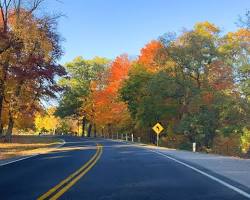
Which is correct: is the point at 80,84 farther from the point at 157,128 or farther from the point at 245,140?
the point at 245,140

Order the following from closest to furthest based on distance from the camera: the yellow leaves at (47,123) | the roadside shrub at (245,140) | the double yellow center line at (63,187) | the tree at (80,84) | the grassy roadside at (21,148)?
the double yellow center line at (63,187) < the grassy roadside at (21,148) < the roadside shrub at (245,140) < the tree at (80,84) < the yellow leaves at (47,123)

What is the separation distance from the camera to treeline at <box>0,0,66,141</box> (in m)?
42.8

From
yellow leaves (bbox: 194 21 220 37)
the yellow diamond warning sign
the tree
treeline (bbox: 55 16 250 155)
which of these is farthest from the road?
the tree

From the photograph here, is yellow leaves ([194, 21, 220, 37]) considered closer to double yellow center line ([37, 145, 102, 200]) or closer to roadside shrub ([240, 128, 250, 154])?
roadside shrub ([240, 128, 250, 154])

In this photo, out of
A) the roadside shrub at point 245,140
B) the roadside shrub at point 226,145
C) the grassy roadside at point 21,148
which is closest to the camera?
the grassy roadside at point 21,148

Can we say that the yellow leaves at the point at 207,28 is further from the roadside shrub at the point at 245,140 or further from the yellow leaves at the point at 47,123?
the yellow leaves at the point at 47,123

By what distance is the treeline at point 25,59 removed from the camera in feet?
141

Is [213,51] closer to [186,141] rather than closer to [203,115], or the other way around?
[203,115]

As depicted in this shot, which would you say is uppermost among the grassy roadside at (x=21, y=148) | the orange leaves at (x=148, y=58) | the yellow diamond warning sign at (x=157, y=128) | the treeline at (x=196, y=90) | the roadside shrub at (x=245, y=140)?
the orange leaves at (x=148, y=58)

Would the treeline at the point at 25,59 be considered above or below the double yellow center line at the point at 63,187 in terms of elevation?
above

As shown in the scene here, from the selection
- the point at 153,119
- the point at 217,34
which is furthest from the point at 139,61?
the point at 217,34

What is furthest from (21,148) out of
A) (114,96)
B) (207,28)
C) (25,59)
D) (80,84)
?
(80,84)

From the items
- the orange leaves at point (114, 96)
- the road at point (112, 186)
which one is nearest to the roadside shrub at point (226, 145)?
the orange leaves at point (114, 96)

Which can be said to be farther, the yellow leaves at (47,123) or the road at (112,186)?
the yellow leaves at (47,123)
